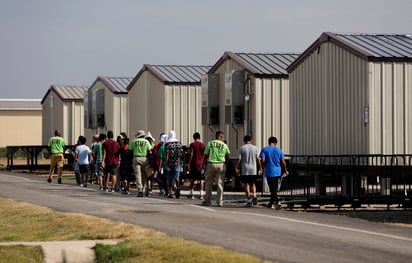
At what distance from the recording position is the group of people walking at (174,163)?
2477 centimetres

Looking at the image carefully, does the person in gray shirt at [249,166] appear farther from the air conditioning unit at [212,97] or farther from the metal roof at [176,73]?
the metal roof at [176,73]

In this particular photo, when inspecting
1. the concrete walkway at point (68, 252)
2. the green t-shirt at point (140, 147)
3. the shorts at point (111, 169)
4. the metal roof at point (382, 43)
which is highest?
the metal roof at point (382, 43)

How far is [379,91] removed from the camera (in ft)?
93.2

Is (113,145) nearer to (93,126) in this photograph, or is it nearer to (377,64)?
(377,64)

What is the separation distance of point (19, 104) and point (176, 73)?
1518 inches

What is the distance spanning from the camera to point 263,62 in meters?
38.6

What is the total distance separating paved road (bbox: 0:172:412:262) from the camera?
46.8 feet

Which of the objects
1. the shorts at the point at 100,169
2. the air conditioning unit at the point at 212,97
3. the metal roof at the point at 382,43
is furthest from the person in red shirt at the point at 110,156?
the air conditioning unit at the point at 212,97

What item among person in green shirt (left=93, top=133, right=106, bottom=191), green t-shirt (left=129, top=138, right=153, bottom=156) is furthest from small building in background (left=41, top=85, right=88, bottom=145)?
green t-shirt (left=129, top=138, right=153, bottom=156)

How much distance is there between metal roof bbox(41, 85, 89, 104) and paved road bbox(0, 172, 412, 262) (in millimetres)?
30990

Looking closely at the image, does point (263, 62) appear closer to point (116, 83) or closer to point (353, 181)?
point (353, 181)

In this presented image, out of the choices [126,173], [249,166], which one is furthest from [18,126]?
[249,166]

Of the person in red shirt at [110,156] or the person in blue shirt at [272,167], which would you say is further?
the person in red shirt at [110,156]

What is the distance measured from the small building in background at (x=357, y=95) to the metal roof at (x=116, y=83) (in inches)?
803
